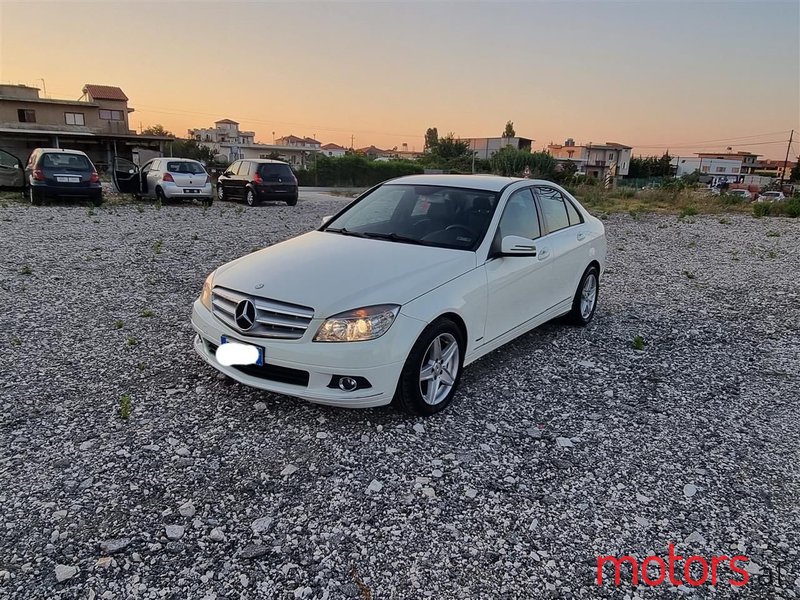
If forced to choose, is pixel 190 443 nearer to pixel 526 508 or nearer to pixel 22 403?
pixel 22 403

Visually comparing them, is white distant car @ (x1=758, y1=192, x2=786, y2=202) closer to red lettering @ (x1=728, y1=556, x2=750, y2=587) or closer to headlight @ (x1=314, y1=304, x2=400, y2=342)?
red lettering @ (x1=728, y1=556, x2=750, y2=587)

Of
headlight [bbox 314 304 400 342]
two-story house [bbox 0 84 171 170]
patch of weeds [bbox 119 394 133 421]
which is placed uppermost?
two-story house [bbox 0 84 171 170]

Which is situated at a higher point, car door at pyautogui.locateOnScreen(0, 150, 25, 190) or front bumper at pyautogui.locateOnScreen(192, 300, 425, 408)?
car door at pyautogui.locateOnScreen(0, 150, 25, 190)

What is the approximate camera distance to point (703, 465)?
10.7 feet

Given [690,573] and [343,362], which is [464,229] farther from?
[690,573]

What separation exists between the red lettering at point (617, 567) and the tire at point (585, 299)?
3367 millimetres

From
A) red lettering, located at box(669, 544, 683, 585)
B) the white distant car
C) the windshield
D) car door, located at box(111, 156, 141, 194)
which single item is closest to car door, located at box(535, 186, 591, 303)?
the windshield

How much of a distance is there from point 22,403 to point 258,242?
6.93 meters

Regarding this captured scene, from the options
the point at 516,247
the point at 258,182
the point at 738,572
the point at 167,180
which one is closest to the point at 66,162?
the point at 167,180

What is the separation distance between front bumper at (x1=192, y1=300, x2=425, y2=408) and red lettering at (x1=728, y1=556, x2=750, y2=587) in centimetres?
194

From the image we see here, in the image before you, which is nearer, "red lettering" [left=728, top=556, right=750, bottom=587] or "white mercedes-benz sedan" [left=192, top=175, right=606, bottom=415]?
"red lettering" [left=728, top=556, right=750, bottom=587]

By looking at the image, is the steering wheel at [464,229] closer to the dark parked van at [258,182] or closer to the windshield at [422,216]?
the windshield at [422,216]

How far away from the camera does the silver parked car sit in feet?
50.8

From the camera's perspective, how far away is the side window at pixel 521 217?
4.39m
